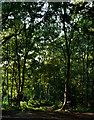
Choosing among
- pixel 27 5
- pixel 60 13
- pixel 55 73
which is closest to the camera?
pixel 27 5

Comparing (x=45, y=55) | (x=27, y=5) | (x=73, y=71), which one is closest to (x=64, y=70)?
(x=73, y=71)

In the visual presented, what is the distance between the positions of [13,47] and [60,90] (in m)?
9.12

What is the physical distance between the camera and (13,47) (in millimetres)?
25578

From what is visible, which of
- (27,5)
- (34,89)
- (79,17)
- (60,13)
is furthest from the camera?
(34,89)

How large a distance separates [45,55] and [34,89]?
19.7 feet

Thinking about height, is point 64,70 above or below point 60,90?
above

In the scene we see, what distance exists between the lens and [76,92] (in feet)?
85.0

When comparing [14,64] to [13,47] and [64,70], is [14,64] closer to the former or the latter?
[13,47]

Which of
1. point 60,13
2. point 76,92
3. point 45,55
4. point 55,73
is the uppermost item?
point 60,13

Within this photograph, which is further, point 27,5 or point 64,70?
point 64,70

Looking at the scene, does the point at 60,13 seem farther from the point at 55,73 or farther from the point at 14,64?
the point at 14,64

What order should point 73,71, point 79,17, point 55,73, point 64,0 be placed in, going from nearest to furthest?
point 64,0
point 79,17
point 55,73
point 73,71

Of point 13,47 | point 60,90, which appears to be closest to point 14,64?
point 13,47

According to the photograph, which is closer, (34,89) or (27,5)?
(27,5)
